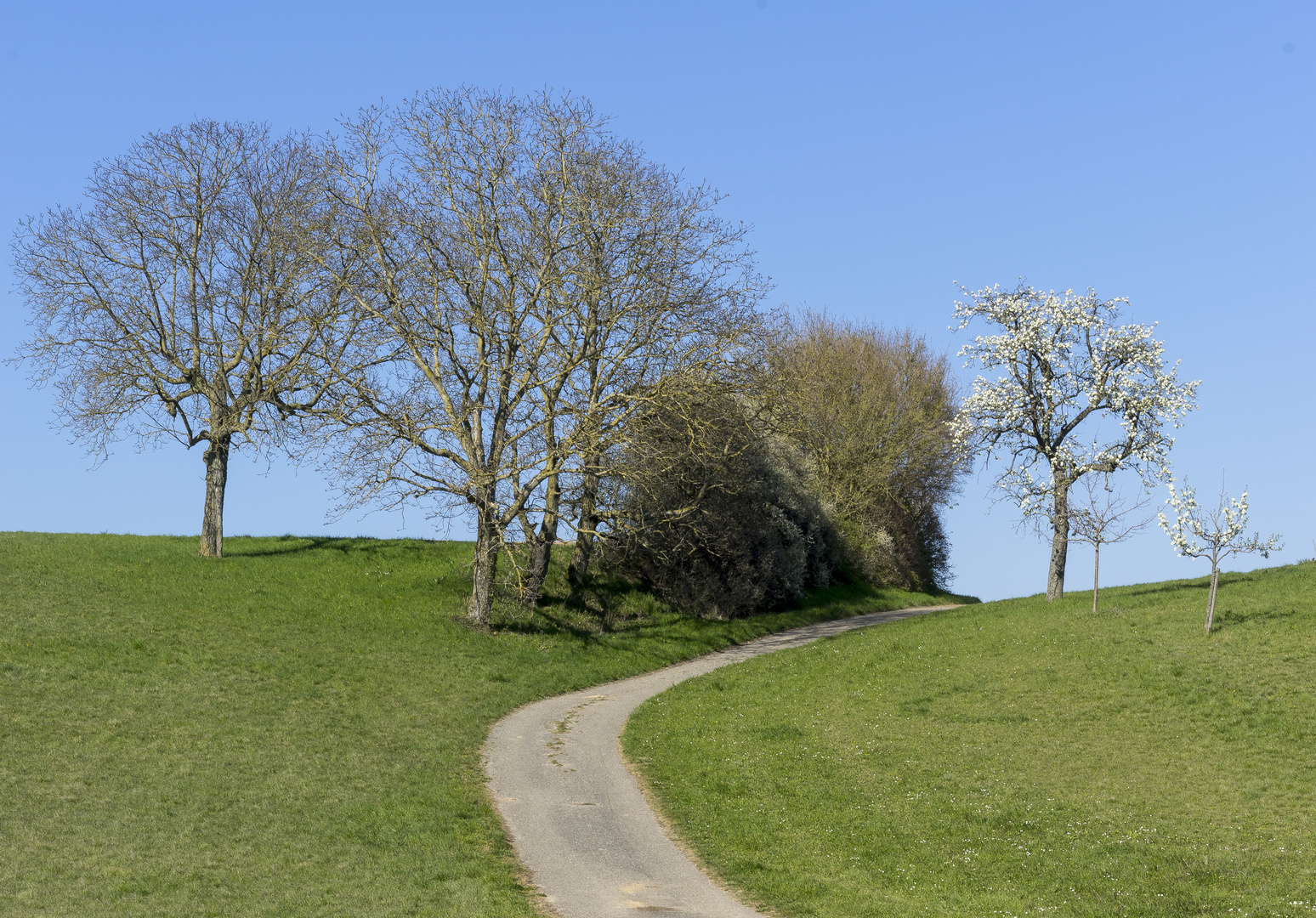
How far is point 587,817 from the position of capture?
20.0 metres

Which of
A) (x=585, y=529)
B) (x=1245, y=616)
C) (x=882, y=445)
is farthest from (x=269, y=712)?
(x=882, y=445)

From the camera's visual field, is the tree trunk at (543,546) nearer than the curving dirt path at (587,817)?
No

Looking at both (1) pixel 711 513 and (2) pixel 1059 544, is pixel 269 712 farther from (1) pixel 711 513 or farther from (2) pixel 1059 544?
(2) pixel 1059 544

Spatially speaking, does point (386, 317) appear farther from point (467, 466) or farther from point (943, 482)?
point (943, 482)

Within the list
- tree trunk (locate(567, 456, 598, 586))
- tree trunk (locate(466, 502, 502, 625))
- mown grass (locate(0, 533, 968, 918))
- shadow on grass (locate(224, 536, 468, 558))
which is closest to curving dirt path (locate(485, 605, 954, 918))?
mown grass (locate(0, 533, 968, 918))

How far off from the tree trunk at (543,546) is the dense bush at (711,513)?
2.25 meters

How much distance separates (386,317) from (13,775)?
20228mm

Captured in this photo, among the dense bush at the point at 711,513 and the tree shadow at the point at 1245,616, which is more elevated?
the dense bush at the point at 711,513

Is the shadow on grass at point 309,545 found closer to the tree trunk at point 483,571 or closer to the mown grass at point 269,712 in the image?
the mown grass at point 269,712

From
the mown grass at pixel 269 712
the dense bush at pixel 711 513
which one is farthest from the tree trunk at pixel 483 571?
the dense bush at pixel 711 513

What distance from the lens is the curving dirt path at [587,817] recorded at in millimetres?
15688

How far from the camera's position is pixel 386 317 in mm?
36281

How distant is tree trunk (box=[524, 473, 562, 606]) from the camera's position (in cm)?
3747

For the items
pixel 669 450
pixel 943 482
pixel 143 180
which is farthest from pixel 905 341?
pixel 143 180
